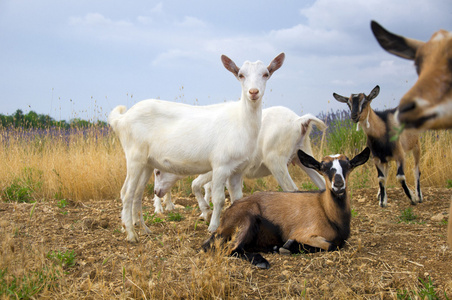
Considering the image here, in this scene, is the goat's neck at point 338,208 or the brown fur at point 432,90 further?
the goat's neck at point 338,208

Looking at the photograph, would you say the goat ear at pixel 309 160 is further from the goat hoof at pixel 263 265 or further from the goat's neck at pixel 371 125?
the goat's neck at pixel 371 125

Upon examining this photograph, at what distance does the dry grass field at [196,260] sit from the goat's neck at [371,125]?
1.19m

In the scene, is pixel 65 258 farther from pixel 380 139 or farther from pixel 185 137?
pixel 380 139

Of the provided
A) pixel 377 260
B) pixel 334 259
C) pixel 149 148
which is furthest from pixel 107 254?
pixel 377 260

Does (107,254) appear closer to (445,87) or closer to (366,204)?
(445,87)

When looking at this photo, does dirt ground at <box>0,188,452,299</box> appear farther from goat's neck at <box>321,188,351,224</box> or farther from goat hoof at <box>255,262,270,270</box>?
goat's neck at <box>321,188,351,224</box>

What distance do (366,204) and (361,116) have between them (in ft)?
5.02

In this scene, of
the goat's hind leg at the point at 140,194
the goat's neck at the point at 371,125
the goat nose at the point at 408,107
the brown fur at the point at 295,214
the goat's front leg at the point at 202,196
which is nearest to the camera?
the goat nose at the point at 408,107

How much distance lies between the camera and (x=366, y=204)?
296 inches

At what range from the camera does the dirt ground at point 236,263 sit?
12.3ft

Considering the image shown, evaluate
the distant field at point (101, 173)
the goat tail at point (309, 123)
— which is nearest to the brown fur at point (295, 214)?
the goat tail at point (309, 123)

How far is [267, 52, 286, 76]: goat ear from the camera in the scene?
20.2 feet

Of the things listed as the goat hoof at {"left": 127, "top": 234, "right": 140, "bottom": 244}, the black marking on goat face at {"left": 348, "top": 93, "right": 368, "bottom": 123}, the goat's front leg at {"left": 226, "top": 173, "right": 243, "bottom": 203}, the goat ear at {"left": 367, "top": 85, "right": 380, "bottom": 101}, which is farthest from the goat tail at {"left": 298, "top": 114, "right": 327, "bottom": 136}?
the goat hoof at {"left": 127, "top": 234, "right": 140, "bottom": 244}

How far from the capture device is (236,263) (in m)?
4.38
